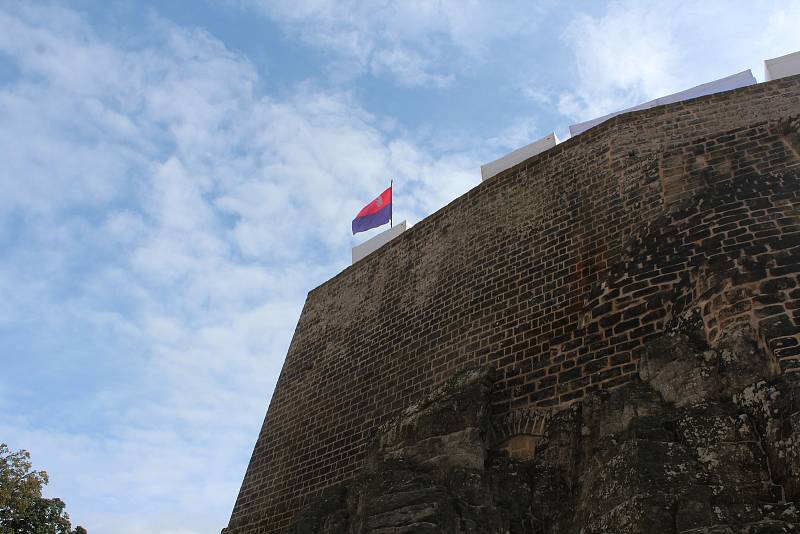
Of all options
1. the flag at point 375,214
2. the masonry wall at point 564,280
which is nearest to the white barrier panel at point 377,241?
the flag at point 375,214

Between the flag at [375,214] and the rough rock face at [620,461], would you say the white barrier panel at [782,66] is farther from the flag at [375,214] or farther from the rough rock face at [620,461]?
the rough rock face at [620,461]

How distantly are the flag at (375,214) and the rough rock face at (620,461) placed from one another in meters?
7.67

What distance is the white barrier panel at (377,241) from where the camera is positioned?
56.5ft

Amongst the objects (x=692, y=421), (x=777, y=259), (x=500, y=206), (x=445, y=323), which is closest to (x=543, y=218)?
(x=500, y=206)

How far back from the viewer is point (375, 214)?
17.0 meters

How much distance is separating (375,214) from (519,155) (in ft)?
11.6

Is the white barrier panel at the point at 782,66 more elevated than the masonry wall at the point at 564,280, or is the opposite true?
the white barrier panel at the point at 782,66

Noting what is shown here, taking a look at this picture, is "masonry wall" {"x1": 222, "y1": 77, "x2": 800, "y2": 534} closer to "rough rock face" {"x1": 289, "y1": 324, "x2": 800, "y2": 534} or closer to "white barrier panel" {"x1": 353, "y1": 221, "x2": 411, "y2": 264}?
"rough rock face" {"x1": 289, "y1": 324, "x2": 800, "y2": 534}

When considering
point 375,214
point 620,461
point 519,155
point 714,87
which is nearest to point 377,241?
point 375,214

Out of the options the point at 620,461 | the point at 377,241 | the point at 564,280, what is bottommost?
the point at 620,461

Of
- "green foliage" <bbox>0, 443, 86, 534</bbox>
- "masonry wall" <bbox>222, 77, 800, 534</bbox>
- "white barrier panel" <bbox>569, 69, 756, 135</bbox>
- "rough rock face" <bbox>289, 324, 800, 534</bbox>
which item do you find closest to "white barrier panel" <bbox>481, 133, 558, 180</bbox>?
"white barrier panel" <bbox>569, 69, 756, 135</bbox>

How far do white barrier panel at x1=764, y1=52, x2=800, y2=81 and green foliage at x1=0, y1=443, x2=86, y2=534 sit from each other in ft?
57.0

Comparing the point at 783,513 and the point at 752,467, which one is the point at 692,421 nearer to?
the point at 752,467

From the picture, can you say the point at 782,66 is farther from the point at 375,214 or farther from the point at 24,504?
the point at 24,504
